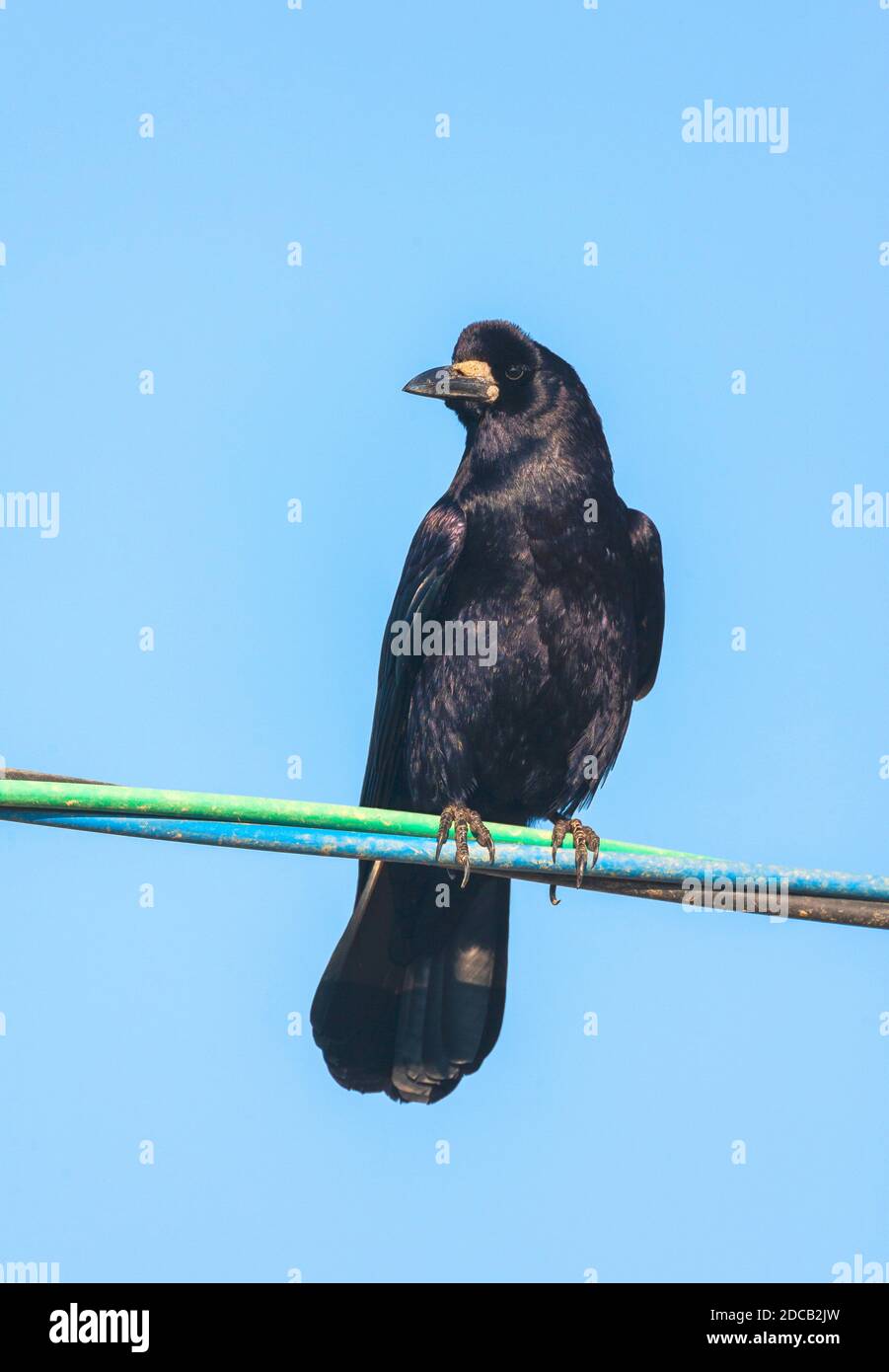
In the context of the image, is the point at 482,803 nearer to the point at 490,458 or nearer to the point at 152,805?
the point at 490,458

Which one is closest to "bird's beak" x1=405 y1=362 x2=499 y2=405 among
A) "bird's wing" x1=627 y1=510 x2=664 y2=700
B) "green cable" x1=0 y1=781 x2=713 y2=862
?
"bird's wing" x1=627 y1=510 x2=664 y2=700

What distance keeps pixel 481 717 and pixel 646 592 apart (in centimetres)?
105

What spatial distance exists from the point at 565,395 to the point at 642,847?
325 cm

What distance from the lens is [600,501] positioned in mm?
7027

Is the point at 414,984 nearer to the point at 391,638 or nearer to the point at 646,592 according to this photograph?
the point at 391,638

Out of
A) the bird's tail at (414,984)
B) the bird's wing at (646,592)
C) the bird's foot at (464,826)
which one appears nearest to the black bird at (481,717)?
the bird's tail at (414,984)

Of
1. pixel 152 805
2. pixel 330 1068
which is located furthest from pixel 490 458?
pixel 152 805

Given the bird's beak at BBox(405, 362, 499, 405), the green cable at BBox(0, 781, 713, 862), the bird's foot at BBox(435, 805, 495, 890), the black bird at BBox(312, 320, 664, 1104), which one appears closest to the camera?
the green cable at BBox(0, 781, 713, 862)

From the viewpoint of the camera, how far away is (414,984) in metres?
6.96

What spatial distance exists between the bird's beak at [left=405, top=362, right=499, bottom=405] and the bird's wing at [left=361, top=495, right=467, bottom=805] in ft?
1.45

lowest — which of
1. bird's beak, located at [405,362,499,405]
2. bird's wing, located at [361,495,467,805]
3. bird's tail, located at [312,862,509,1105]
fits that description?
bird's tail, located at [312,862,509,1105]

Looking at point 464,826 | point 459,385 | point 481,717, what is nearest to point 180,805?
point 464,826

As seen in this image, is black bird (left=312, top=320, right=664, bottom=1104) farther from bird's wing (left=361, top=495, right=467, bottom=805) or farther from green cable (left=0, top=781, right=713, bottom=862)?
green cable (left=0, top=781, right=713, bottom=862)

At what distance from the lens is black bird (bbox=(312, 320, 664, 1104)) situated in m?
6.77
